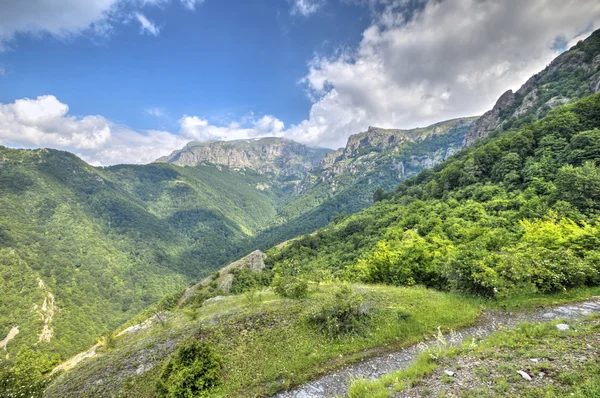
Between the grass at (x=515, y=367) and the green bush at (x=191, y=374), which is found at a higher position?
the grass at (x=515, y=367)

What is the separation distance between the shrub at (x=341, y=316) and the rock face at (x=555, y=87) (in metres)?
120

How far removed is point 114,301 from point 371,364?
219638mm

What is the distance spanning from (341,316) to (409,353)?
380 centimetres

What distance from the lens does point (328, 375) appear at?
11344mm

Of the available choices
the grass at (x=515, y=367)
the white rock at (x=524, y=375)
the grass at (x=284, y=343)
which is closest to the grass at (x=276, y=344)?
the grass at (x=284, y=343)

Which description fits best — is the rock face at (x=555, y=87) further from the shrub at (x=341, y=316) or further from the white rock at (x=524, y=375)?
the white rock at (x=524, y=375)

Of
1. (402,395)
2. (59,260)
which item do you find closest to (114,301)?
(59,260)

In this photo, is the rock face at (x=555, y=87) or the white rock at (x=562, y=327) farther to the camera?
the rock face at (x=555, y=87)

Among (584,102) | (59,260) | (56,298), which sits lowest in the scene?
(56,298)

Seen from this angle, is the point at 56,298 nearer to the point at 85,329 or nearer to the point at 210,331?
the point at 85,329

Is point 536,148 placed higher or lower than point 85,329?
higher

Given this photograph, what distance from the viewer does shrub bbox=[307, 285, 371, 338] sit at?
13.7 m

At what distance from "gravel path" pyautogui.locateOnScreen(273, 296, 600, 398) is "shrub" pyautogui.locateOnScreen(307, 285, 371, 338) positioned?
2.10 meters

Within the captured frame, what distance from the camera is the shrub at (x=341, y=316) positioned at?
13734 mm
